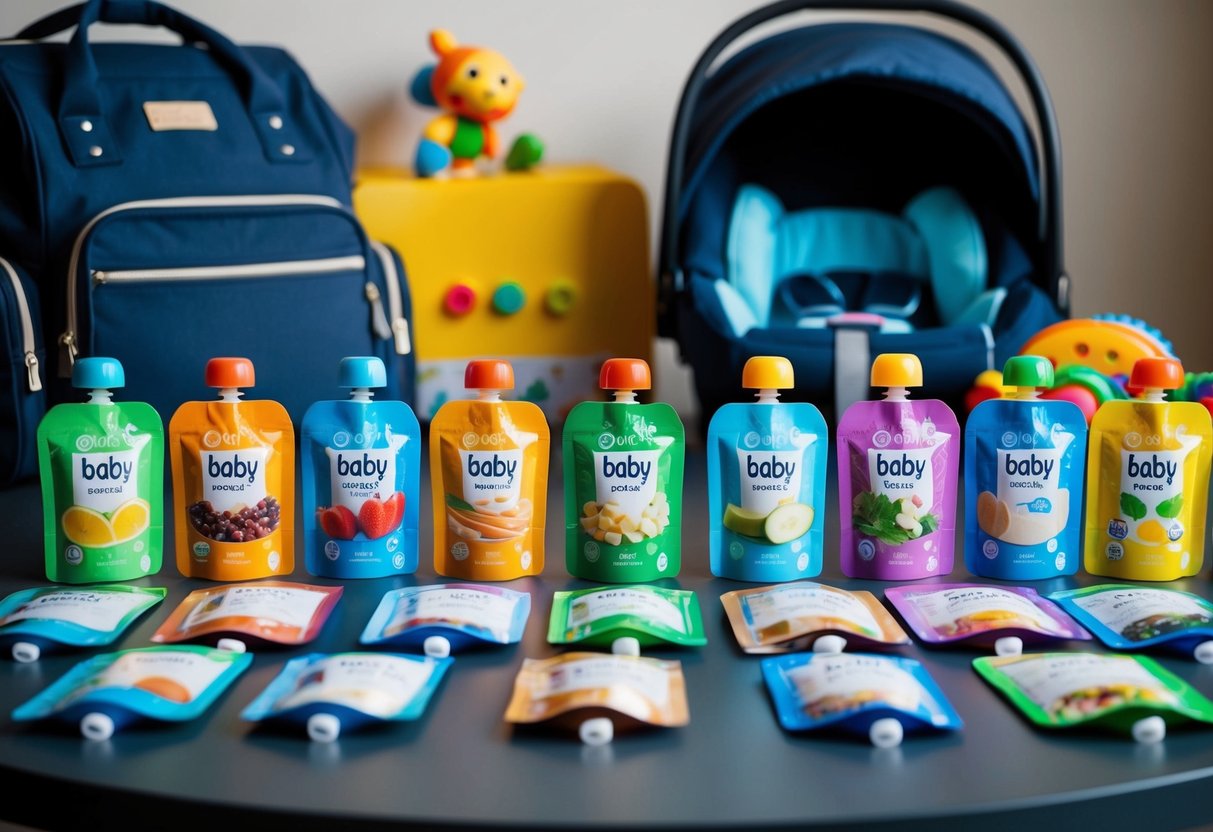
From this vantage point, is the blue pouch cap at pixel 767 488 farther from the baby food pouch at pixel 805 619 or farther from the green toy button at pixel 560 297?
the green toy button at pixel 560 297

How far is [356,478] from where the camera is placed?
2.96 feet

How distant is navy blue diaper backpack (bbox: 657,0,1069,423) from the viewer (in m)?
1.43

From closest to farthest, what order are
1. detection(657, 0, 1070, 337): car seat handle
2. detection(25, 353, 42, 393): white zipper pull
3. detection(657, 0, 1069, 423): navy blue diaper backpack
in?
1. detection(25, 353, 42, 393): white zipper pull
2. detection(657, 0, 1069, 423): navy blue diaper backpack
3. detection(657, 0, 1070, 337): car seat handle

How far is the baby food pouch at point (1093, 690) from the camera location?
0.61 m

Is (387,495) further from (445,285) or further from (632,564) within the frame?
(445,285)

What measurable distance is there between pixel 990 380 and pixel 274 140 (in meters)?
0.94

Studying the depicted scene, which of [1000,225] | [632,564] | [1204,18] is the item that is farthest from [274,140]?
[1204,18]

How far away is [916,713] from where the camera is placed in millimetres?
607

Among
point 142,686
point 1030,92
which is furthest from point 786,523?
point 1030,92

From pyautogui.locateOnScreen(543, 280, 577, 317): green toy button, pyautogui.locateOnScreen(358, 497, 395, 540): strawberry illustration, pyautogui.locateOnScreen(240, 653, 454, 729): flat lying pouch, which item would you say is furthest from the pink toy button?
pyautogui.locateOnScreen(240, 653, 454, 729): flat lying pouch

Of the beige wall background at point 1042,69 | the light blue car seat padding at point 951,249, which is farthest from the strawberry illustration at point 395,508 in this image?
the beige wall background at point 1042,69

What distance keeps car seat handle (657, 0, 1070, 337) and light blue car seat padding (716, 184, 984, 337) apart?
10 cm

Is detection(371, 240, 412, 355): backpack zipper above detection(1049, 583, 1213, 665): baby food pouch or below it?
above

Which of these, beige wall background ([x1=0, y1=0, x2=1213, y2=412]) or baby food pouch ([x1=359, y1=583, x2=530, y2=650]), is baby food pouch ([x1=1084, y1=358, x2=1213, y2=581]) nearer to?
baby food pouch ([x1=359, y1=583, x2=530, y2=650])
